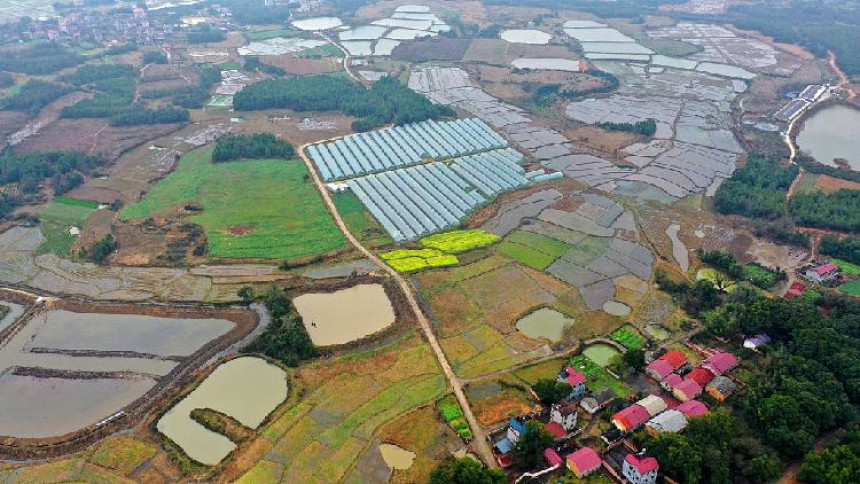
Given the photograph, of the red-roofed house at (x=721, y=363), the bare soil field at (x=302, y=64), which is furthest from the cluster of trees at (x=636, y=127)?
the bare soil field at (x=302, y=64)

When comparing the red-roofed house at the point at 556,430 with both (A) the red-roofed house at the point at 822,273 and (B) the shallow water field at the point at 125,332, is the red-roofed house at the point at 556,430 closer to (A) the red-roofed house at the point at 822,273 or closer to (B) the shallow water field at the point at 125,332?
(B) the shallow water field at the point at 125,332

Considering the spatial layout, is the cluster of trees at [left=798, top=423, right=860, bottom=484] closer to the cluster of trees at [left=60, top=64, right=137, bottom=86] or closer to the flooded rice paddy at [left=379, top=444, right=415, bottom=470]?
the flooded rice paddy at [left=379, top=444, right=415, bottom=470]

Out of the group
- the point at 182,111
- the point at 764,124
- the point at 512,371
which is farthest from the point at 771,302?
the point at 182,111

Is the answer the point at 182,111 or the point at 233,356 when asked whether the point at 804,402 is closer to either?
the point at 233,356

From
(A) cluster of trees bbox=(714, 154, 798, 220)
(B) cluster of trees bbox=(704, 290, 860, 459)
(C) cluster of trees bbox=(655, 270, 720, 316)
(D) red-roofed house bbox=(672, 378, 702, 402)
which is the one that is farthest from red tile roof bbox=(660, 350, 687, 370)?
(A) cluster of trees bbox=(714, 154, 798, 220)

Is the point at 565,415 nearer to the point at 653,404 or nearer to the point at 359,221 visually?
the point at 653,404

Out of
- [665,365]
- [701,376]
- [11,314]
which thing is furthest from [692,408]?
[11,314]
